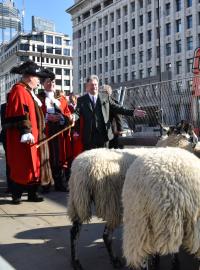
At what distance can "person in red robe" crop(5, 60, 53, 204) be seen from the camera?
5996 mm

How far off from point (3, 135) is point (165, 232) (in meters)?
5.03

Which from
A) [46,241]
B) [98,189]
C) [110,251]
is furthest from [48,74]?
[110,251]

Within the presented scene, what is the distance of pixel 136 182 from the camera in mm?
3107

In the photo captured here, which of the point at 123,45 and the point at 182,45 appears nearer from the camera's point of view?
the point at 182,45

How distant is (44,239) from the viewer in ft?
15.3

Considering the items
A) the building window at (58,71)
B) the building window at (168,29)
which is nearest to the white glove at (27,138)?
the building window at (168,29)

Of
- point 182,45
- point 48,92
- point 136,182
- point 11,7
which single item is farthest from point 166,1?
point 136,182

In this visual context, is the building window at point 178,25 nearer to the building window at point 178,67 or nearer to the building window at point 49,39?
the building window at point 178,67

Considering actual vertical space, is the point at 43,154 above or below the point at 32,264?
above

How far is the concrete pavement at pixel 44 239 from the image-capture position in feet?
13.1

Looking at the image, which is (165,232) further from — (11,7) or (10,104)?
(11,7)

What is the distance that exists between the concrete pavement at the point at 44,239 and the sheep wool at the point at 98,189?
0.41 m

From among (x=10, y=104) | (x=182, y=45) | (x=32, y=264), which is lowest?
(x=32, y=264)

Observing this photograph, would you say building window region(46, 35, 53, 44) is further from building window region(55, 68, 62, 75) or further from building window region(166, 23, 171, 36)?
building window region(166, 23, 171, 36)
